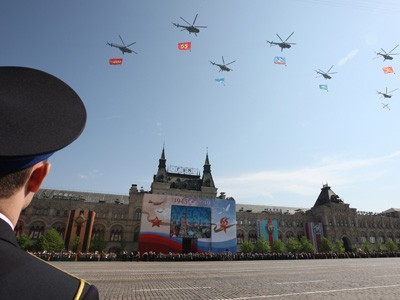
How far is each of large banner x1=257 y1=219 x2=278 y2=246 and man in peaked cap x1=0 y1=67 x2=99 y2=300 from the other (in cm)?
7067

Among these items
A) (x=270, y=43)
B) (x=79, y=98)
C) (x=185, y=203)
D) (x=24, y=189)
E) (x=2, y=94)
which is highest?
(x=270, y=43)

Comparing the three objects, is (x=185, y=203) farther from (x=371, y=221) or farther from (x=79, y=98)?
(x=371, y=221)

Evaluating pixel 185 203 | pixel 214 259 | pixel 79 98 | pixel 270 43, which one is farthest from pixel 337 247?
pixel 79 98

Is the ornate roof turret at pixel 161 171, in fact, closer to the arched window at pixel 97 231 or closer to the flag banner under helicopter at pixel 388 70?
the arched window at pixel 97 231

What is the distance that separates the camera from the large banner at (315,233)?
226 feet

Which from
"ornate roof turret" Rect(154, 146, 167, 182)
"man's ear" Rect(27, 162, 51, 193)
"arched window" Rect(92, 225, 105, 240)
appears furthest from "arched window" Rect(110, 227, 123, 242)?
"man's ear" Rect(27, 162, 51, 193)

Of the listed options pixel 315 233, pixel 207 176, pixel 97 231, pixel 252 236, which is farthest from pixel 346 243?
pixel 97 231

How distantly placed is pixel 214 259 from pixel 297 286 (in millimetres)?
31389

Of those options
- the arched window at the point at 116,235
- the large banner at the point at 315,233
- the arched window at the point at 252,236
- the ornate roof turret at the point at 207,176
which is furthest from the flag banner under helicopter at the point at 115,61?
the large banner at the point at 315,233

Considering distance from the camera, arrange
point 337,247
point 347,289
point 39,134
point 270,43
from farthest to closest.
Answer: point 337,247 < point 270,43 < point 347,289 < point 39,134

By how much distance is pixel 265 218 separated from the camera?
237ft

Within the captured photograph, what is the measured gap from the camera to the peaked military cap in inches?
50.6

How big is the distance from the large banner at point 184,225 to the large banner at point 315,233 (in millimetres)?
32668

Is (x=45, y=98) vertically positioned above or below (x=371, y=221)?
below
